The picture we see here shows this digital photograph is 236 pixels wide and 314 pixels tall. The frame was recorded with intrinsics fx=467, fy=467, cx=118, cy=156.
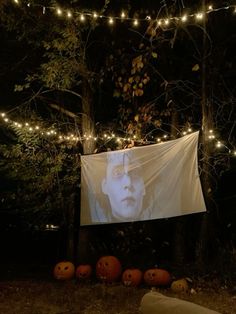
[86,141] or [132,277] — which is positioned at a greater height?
[86,141]

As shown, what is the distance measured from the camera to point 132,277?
9156mm

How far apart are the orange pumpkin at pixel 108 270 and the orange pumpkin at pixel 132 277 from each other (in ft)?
0.91

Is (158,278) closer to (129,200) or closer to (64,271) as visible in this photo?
(129,200)

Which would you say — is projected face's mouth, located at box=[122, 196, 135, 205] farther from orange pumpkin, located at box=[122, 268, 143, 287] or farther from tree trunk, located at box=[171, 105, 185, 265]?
tree trunk, located at box=[171, 105, 185, 265]

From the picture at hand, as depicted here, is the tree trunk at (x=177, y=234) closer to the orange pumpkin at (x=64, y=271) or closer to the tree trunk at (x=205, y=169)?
the tree trunk at (x=205, y=169)

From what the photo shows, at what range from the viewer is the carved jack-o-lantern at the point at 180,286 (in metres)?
8.29

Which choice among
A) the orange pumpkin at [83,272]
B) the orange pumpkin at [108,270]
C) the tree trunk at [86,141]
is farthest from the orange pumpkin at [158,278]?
the tree trunk at [86,141]

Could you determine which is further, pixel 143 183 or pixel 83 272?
pixel 83 272

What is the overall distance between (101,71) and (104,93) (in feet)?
4.66

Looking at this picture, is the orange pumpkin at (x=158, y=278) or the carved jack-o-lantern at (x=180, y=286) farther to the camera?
the orange pumpkin at (x=158, y=278)

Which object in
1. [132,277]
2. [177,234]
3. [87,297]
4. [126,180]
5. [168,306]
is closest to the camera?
[168,306]

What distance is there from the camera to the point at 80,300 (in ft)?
25.4

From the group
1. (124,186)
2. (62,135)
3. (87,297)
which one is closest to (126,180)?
(124,186)

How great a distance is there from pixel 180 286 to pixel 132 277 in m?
1.16
